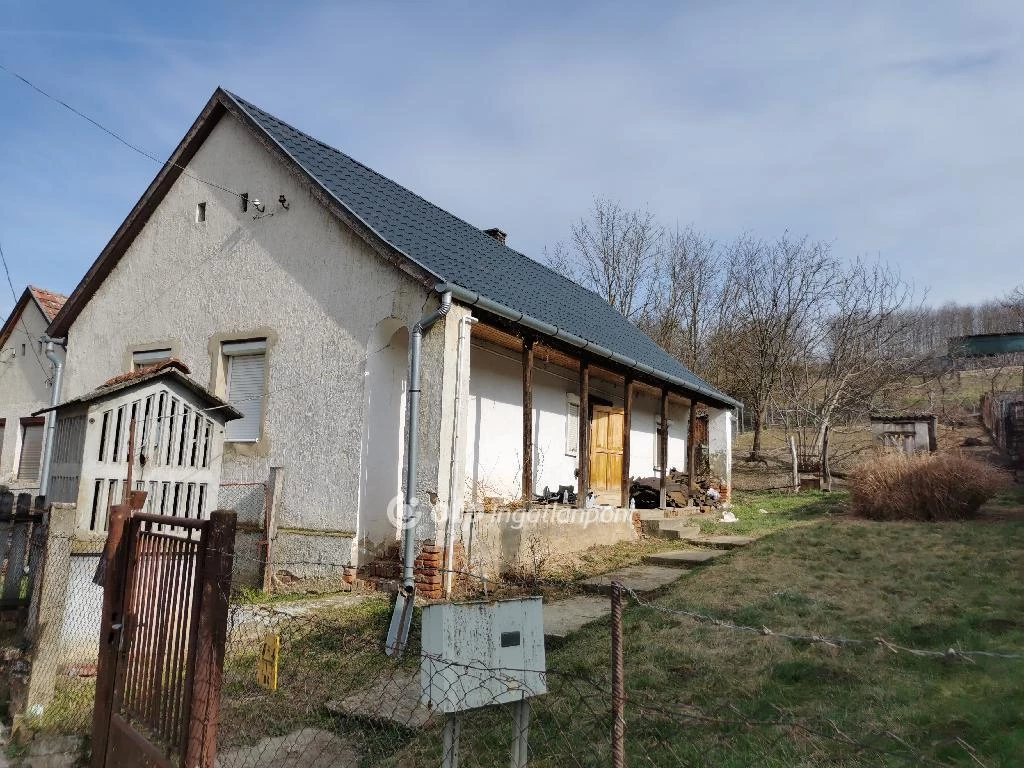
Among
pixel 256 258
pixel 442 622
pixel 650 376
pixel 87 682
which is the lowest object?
pixel 87 682

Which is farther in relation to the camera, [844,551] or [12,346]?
[12,346]

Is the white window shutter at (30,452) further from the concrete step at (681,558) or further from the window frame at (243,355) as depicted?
the concrete step at (681,558)

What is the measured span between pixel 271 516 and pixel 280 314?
268 centimetres

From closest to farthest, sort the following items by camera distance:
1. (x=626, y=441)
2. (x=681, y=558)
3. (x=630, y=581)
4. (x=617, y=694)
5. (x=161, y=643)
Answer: (x=617, y=694), (x=161, y=643), (x=630, y=581), (x=681, y=558), (x=626, y=441)

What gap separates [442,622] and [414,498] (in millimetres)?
5067

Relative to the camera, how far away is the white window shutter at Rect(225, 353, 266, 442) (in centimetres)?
989

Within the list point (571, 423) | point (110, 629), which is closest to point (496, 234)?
point (571, 423)

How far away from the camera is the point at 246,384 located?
10156mm

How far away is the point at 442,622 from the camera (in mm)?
2939

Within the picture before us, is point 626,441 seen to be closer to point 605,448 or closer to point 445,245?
point 605,448

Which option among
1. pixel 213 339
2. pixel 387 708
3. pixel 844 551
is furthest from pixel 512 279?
pixel 387 708

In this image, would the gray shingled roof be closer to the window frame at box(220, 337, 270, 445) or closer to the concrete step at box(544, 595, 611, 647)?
the window frame at box(220, 337, 270, 445)

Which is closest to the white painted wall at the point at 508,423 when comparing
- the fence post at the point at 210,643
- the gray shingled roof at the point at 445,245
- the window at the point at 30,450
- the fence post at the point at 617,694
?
the gray shingled roof at the point at 445,245

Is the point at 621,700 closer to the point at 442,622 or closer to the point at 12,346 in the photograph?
the point at 442,622
